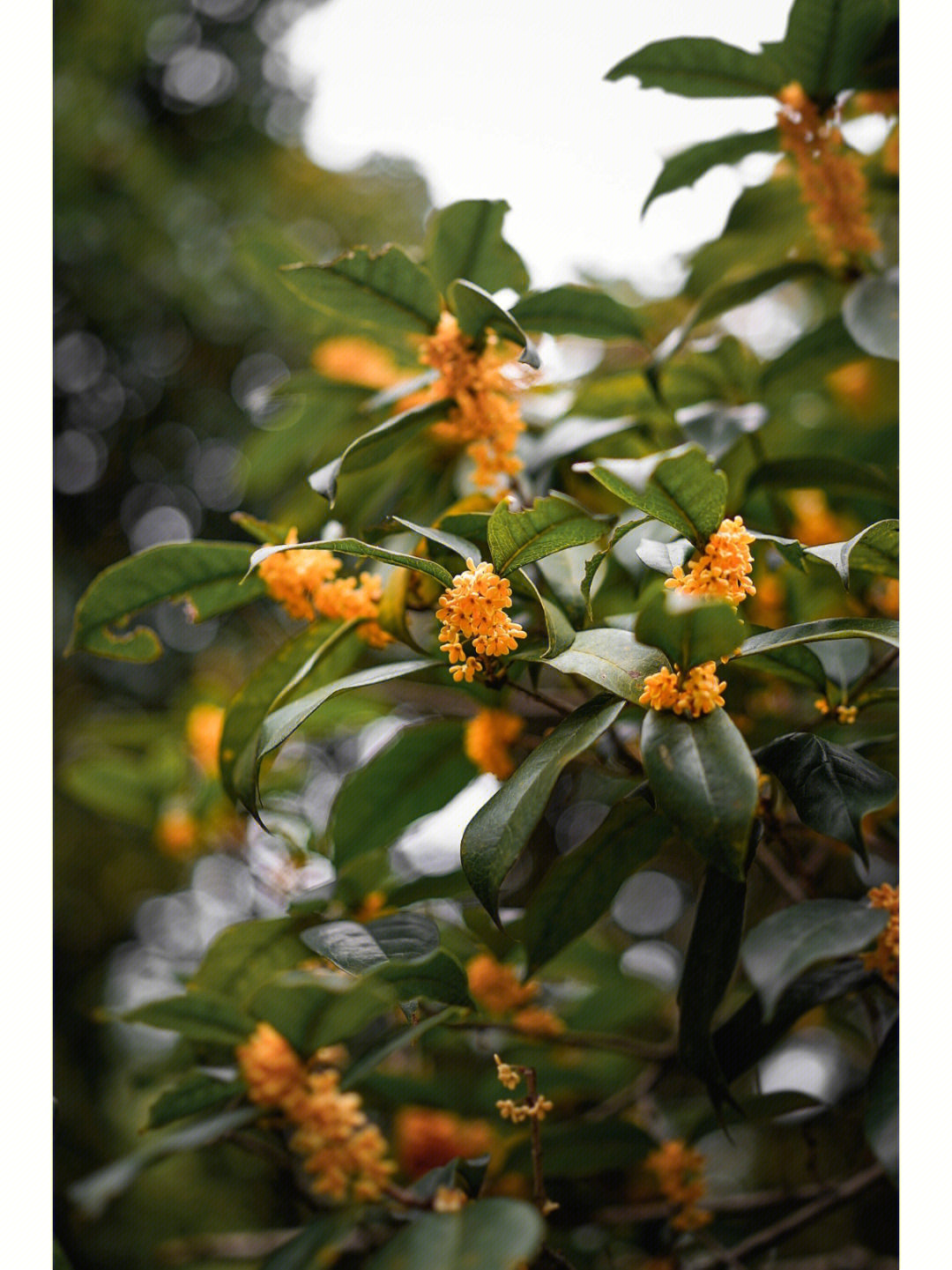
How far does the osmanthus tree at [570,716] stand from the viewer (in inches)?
18.7

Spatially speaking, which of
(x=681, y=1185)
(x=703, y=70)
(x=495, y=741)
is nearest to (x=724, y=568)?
(x=495, y=741)

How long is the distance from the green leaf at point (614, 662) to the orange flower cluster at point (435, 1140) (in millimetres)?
684

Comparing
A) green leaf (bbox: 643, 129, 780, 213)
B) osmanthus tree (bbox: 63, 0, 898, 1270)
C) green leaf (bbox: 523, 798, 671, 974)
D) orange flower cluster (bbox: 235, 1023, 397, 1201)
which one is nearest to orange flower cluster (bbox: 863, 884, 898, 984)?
osmanthus tree (bbox: 63, 0, 898, 1270)

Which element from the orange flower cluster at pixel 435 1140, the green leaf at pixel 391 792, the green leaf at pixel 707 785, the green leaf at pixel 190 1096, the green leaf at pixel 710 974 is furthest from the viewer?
the orange flower cluster at pixel 435 1140

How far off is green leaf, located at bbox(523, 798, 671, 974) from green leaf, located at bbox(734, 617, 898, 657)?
0.15 meters

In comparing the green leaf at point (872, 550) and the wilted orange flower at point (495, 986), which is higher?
the green leaf at point (872, 550)

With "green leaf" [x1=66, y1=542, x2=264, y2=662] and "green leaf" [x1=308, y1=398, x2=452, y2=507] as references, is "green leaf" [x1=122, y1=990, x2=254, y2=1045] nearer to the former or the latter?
"green leaf" [x1=66, y1=542, x2=264, y2=662]

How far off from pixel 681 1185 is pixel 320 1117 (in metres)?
0.35

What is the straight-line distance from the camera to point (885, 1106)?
1.64ft

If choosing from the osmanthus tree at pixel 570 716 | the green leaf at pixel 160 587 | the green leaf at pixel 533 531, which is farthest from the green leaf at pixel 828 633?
the green leaf at pixel 160 587

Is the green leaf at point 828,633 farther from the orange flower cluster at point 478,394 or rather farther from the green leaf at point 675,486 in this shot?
the orange flower cluster at point 478,394

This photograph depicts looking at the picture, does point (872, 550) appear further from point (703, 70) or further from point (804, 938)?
point (703, 70)
